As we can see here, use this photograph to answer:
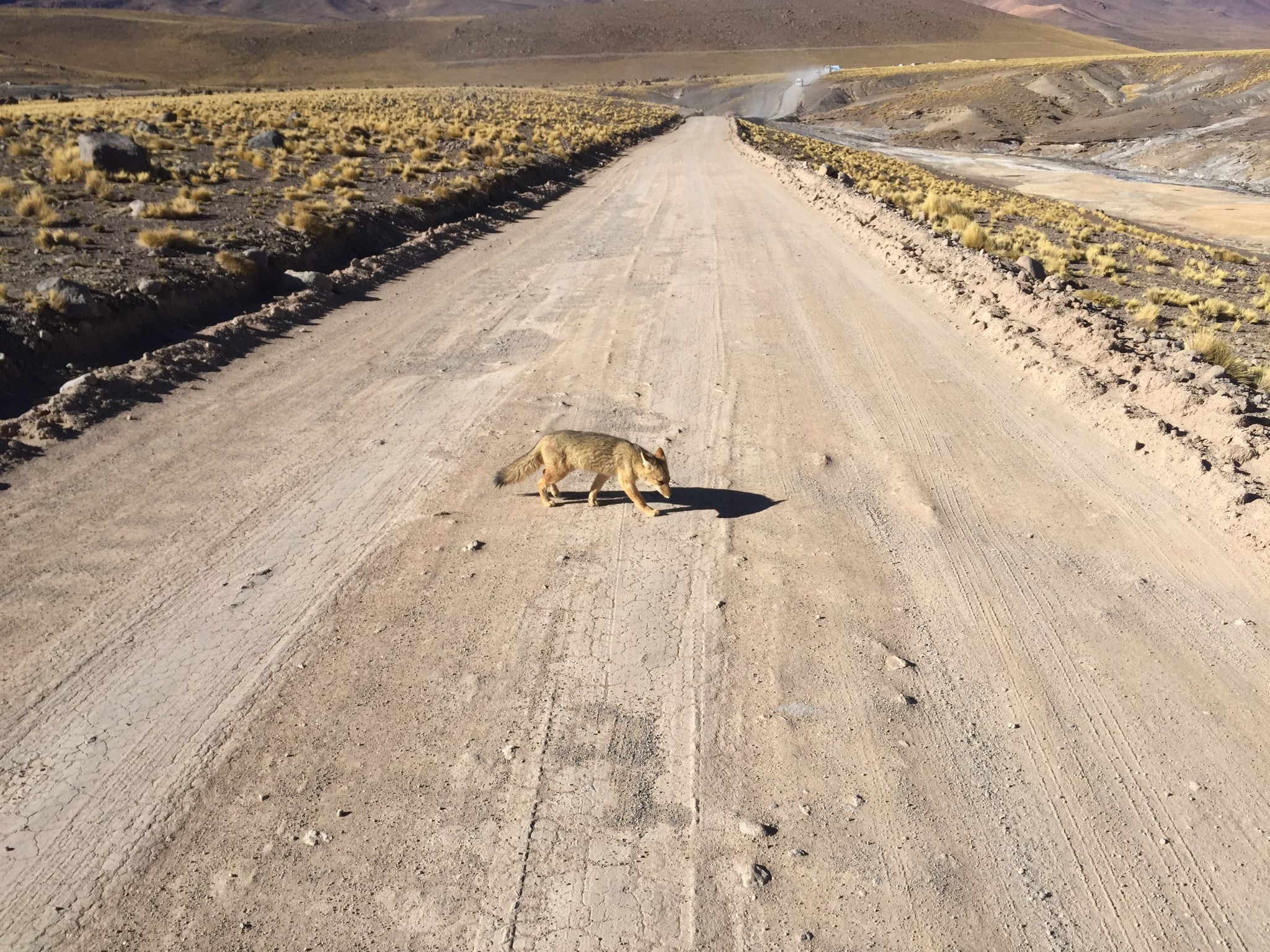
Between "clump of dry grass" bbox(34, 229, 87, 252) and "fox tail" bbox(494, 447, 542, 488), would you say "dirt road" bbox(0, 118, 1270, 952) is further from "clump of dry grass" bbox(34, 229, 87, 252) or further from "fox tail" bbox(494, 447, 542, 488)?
"clump of dry grass" bbox(34, 229, 87, 252)

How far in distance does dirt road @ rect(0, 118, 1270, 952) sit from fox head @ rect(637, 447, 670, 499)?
1.24ft

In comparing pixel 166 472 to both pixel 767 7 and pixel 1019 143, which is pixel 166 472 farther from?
pixel 767 7

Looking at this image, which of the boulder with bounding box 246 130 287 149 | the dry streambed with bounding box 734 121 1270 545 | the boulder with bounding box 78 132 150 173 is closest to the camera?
the dry streambed with bounding box 734 121 1270 545

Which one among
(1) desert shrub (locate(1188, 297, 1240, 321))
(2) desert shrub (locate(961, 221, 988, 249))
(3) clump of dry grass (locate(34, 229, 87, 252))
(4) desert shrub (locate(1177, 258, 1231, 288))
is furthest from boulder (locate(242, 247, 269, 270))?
(4) desert shrub (locate(1177, 258, 1231, 288))

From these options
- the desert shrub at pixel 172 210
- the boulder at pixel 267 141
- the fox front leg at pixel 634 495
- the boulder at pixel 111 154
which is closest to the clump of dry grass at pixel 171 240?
the desert shrub at pixel 172 210

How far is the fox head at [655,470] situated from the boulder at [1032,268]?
11.1 m

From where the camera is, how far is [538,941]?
10.7ft

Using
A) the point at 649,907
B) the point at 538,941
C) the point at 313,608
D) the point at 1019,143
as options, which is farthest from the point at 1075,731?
the point at 1019,143

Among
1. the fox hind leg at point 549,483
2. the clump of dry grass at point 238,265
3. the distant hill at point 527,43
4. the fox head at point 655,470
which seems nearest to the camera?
the fox head at point 655,470

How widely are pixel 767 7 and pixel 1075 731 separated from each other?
18179cm

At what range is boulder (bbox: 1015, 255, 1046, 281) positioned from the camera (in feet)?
46.5

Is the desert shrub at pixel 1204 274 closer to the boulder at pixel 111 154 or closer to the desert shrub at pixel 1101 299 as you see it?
the desert shrub at pixel 1101 299

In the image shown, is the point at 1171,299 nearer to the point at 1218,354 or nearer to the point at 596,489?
the point at 1218,354

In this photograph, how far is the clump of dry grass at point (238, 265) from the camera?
12.4m
